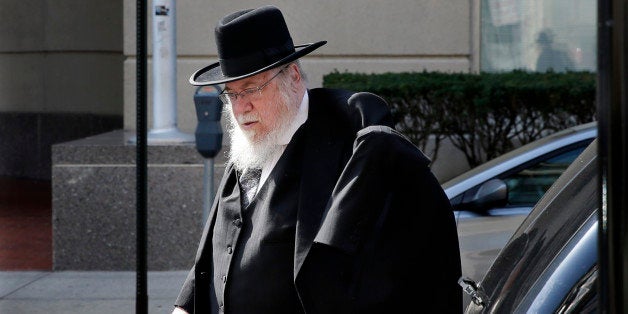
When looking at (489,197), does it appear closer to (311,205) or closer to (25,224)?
(311,205)

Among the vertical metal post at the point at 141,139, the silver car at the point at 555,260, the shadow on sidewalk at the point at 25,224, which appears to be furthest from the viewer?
the shadow on sidewalk at the point at 25,224

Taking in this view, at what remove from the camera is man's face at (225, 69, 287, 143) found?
2.94 meters

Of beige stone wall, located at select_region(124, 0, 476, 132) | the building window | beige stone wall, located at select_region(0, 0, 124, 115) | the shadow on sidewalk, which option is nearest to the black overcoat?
the shadow on sidewalk

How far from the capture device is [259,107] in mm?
2949

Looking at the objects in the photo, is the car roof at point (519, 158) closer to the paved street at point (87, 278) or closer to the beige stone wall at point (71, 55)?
the paved street at point (87, 278)

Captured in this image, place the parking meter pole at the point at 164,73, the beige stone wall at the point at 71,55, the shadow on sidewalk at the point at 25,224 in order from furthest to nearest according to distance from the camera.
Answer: the beige stone wall at the point at 71,55, the shadow on sidewalk at the point at 25,224, the parking meter pole at the point at 164,73

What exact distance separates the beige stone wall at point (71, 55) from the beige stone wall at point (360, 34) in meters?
4.10

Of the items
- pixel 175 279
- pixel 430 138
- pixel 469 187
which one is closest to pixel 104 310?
pixel 175 279

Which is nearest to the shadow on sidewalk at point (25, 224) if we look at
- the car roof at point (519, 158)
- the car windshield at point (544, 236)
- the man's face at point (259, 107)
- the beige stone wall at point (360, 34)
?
the beige stone wall at point (360, 34)

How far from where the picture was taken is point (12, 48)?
49.2 feet

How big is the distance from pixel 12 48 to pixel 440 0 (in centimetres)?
687

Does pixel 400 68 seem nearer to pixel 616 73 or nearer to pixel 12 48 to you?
pixel 12 48

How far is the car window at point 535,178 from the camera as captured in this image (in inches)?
254

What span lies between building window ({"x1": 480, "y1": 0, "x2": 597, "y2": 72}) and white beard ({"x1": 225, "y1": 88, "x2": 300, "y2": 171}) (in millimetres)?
8092
